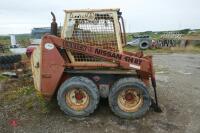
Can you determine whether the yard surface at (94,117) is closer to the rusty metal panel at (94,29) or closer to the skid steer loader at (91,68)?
the skid steer loader at (91,68)

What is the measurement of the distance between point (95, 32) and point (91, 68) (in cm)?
80

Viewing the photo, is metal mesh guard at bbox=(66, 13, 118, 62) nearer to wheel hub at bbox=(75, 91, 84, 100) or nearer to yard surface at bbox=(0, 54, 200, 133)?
wheel hub at bbox=(75, 91, 84, 100)

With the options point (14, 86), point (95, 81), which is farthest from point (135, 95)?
point (14, 86)

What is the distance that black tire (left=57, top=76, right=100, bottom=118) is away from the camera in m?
7.12

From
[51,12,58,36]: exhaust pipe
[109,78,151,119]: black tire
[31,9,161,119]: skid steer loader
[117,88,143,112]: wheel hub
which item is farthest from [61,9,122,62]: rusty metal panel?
[117,88,143,112]: wheel hub

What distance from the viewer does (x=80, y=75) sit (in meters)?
7.44

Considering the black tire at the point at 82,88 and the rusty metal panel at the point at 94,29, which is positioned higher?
the rusty metal panel at the point at 94,29

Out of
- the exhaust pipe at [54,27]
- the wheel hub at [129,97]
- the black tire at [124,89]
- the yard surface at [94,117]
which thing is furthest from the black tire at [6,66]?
the wheel hub at [129,97]

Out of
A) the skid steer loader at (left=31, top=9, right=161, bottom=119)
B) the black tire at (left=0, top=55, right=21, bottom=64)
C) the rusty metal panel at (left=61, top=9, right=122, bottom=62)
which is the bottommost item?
the black tire at (left=0, top=55, right=21, bottom=64)

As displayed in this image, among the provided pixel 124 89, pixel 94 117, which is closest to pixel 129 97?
pixel 124 89

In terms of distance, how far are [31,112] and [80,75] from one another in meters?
1.37

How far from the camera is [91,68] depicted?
7.42 meters

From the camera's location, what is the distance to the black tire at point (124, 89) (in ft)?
23.4

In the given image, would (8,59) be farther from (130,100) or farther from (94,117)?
(130,100)
